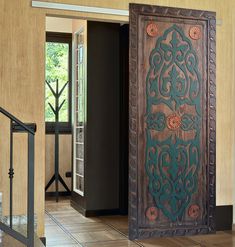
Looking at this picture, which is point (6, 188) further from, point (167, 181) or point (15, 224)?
point (167, 181)

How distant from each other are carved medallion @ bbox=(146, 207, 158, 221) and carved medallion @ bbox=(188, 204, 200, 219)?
39cm

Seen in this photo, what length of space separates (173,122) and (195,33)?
3.23 ft

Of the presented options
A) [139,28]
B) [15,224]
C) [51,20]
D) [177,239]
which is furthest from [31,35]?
[51,20]

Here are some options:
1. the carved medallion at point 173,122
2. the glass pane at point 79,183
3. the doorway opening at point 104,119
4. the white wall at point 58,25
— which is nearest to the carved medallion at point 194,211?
the carved medallion at point 173,122

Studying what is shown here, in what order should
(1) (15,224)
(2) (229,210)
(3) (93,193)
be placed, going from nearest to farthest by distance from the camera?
(1) (15,224), (2) (229,210), (3) (93,193)

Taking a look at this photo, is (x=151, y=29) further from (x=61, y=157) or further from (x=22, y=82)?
(x=61, y=157)

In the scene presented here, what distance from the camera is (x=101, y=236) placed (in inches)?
198

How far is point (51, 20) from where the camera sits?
797 cm

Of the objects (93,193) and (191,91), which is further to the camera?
(93,193)

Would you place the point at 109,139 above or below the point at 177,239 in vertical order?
above

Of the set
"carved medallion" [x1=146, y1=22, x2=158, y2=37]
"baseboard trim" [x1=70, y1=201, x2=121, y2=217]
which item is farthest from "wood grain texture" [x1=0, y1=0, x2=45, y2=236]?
"baseboard trim" [x1=70, y1=201, x2=121, y2=217]

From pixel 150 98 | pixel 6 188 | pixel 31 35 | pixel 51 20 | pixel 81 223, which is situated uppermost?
pixel 51 20

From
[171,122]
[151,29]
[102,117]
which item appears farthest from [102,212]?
[151,29]

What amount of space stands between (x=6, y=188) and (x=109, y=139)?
2020 millimetres
